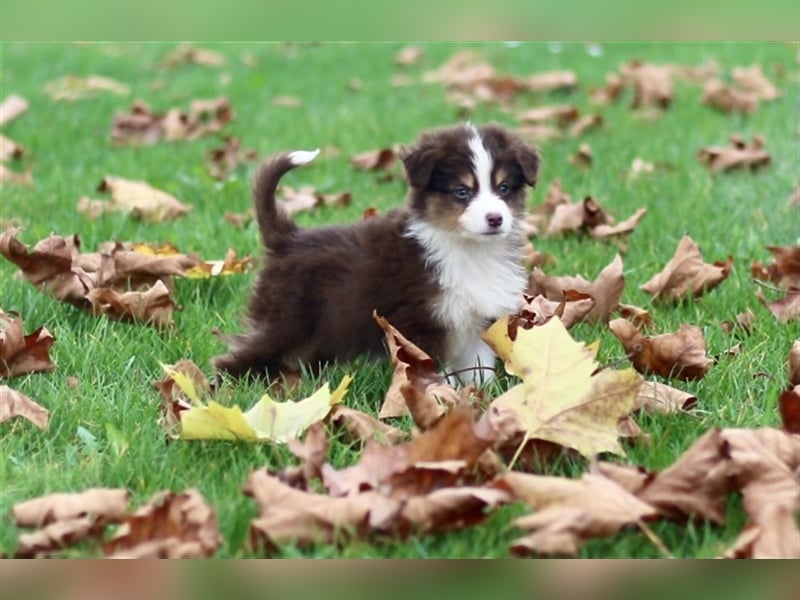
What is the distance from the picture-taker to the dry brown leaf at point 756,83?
9.60 m

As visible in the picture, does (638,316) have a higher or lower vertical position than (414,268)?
lower

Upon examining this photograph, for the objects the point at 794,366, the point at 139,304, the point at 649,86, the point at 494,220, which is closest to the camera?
the point at 794,366

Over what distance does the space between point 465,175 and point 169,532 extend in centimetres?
198

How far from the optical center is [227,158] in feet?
26.9

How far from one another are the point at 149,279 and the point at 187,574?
2582 millimetres

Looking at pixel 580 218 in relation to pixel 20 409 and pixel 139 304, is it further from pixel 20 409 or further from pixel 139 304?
pixel 20 409

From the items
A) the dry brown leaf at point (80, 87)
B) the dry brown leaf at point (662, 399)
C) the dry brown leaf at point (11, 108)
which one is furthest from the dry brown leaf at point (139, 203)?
the dry brown leaf at point (662, 399)

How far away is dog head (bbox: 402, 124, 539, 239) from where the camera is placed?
4562 millimetres

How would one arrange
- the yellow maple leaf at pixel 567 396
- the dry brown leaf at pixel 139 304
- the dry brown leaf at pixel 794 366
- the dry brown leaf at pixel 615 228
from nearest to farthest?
the yellow maple leaf at pixel 567 396 < the dry brown leaf at pixel 794 366 < the dry brown leaf at pixel 139 304 < the dry brown leaf at pixel 615 228

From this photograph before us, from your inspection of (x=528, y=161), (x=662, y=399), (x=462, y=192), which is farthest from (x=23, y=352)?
(x=662, y=399)

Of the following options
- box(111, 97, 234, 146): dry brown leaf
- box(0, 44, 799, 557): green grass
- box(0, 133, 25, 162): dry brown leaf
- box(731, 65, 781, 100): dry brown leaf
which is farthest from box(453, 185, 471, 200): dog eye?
box(731, 65, 781, 100): dry brown leaf

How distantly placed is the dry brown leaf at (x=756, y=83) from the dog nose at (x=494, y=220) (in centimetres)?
567

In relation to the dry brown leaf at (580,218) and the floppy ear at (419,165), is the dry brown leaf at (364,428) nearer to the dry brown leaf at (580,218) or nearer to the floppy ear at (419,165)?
the floppy ear at (419,165)

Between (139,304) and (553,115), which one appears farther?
(553,115)
